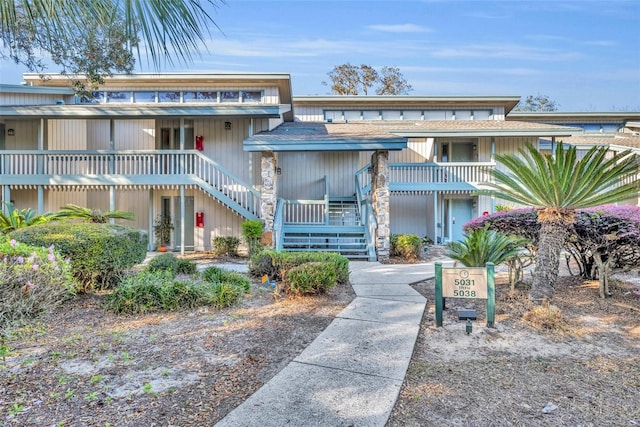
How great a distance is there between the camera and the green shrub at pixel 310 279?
6469mm

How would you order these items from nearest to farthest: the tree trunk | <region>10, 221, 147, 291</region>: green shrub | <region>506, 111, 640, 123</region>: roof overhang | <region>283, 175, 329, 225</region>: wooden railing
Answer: the tree trunk < <region>10, 221, 147, 291</region>: green shrub < <region>283, 175, 329, 225</region>: wooden railing < <region>506, 111, 640, 123</region>: roof overhang

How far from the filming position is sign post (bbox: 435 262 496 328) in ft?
16.9

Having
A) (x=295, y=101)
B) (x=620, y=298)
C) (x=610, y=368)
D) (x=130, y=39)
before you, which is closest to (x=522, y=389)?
(x=610, y=368)

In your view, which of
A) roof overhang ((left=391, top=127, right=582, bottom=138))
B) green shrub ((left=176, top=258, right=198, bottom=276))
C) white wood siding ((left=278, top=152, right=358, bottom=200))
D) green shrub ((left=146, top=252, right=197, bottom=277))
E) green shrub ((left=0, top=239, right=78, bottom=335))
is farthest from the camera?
white wood siding ((left=278, top=152, right=358, bottom=200))

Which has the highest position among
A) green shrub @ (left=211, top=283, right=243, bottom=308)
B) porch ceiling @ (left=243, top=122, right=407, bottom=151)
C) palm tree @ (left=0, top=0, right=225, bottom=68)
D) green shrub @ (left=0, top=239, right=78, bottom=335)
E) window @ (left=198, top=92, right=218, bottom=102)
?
window @ (left=198, top=92, right=218, bottom=102)

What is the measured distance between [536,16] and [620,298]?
46.4 ft

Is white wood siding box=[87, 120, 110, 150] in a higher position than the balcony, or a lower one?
higher

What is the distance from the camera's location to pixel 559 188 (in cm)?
541

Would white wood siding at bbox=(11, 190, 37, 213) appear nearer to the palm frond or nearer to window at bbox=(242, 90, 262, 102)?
window at bbox=(242, 90, 262, 102)

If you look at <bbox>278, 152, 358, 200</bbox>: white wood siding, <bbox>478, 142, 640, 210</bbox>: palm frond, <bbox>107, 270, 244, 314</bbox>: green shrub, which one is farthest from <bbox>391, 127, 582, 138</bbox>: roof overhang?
<bbox>107, 270, 244, 314</bbox>: green shrub

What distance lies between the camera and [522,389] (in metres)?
3.52

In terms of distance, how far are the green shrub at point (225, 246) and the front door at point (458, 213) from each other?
9.00 metres

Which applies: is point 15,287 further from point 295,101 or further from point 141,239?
point 295,101

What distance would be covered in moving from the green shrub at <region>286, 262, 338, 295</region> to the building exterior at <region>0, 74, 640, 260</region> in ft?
15.4
